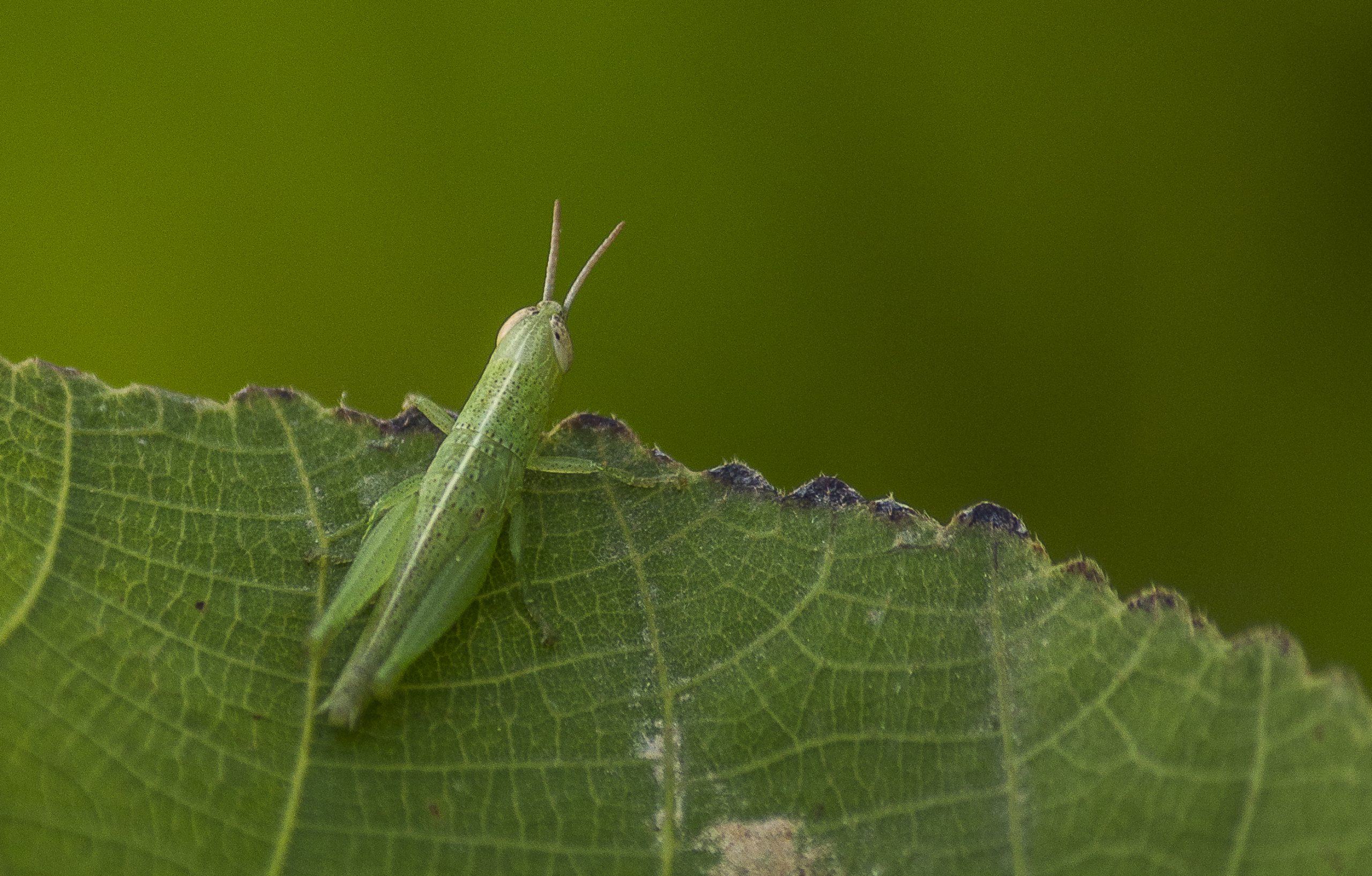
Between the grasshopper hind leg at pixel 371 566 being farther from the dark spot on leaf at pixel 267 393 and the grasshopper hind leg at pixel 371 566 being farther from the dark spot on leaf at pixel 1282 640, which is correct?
the dark spot on leaf at pixel 1282 640

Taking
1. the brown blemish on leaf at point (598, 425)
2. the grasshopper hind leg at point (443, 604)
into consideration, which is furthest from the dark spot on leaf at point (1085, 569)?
the grasshopper hind leg at point (443, 604)

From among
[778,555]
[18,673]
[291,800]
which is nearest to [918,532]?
[778,555]

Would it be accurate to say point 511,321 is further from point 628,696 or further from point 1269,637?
→ point 1269,637

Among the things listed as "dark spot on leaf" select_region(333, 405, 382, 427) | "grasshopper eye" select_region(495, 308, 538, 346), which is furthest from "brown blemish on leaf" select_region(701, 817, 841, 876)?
"grasshopper eye" select_region(495, 308, 538, 346)

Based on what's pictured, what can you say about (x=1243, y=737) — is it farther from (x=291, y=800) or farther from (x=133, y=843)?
(x=133, y=843)

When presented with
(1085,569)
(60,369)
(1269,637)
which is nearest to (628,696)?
(1085,569)

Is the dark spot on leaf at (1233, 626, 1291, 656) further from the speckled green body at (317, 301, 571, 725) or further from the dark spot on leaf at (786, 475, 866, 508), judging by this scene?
the speckled green body at (317, 301, 571, 725)

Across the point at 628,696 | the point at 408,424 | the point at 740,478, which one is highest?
the point at 408,424
